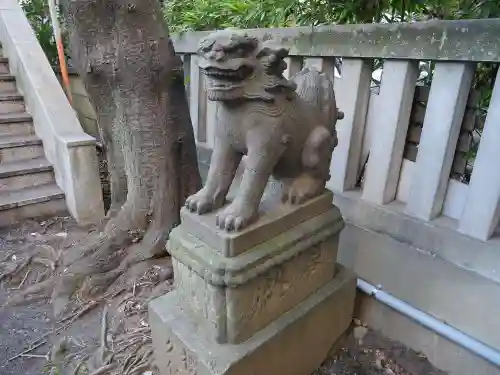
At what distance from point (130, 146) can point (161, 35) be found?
2.12 ft

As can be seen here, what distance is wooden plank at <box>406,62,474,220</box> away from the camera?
159cm

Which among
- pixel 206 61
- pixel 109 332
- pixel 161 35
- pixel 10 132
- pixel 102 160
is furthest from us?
pixel 102 160

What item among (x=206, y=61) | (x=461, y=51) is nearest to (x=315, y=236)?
(x=206, y=61)

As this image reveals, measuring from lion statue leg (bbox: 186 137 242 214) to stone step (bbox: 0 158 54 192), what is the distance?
8.18 ft

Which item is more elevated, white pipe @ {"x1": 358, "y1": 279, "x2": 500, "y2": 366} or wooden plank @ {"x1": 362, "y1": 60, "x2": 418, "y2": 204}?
wooden plank @ {"x1": 362, "y1": 60, "x2": 418, "y2": 204}

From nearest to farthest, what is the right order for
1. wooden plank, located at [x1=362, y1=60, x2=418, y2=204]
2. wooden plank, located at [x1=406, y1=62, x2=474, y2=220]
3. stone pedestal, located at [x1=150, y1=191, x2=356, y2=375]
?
stone pedestal, located at [x1=150, y1=191, x2=356, y2=375], wooden plank, located at [x1=406, y1=62, x2=474, y2=220], wooden plank, located at [x1=362, y1=60, x2=418, y2=204]

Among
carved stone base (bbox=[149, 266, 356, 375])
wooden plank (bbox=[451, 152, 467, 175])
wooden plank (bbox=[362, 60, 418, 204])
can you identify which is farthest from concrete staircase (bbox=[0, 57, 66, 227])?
wooden plank (bbox=[451, 152, 467, 175])

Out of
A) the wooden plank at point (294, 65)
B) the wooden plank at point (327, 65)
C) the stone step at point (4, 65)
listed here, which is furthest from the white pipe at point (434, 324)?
the stone step at point (4, 65)

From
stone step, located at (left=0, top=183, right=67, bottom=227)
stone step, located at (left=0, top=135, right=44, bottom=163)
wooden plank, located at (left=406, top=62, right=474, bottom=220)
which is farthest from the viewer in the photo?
stone step, located at (left=0, top=135, right=44, bottom=163)

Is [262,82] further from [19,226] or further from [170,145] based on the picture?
[19,226]

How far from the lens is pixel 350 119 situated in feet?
6.57

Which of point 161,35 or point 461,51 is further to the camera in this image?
point 161,35

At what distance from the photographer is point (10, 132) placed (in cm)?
359

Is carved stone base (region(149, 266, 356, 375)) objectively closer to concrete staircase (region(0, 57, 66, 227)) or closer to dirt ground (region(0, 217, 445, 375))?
dirt ground (region(0, 217, 445, 375))
